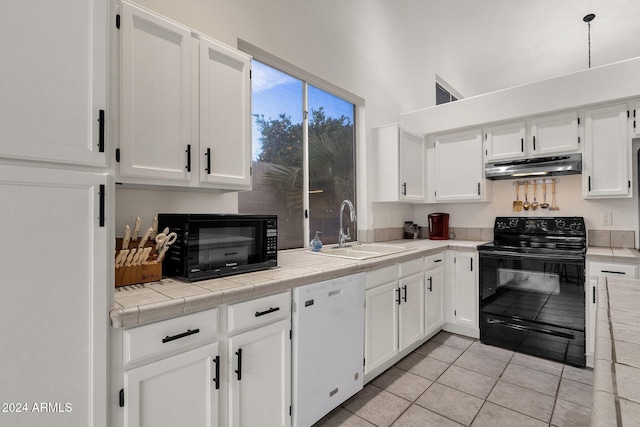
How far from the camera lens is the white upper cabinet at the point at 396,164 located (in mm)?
3391

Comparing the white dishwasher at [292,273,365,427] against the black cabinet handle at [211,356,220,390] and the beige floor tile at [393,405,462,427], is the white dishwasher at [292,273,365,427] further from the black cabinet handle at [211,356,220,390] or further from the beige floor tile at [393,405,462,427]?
the black cabinet handle at [211,356,220,390]

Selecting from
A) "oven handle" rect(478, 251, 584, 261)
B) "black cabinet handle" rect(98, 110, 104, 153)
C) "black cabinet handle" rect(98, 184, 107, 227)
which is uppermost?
"black cabinet handle" rect(98, 110, 104, 153)

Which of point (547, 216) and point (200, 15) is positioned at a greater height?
point (200, 15)

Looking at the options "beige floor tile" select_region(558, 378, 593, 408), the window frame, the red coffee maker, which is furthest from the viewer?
the red coffee maker

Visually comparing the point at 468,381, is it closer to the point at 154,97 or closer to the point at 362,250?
the point at 362,250

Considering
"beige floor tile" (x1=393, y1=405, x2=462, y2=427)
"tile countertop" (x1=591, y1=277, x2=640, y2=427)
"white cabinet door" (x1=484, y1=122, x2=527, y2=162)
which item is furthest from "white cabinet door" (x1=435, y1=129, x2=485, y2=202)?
"tile countertop" (x1=591, y1=277, x2=640, y2=427)

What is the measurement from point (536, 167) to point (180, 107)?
3160mm

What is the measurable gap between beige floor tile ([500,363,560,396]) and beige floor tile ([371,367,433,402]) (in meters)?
0.66

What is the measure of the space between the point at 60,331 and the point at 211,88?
4.30 ft

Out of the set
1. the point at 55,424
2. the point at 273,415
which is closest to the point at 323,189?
the point at 273,415

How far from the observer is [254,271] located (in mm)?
1766

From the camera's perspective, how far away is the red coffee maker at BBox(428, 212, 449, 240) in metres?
3.79

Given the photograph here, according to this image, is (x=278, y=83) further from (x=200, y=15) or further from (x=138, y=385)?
(x=138, y=385)

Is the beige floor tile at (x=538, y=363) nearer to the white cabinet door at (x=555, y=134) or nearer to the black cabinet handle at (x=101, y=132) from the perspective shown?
the white cabinet door at (x=555, y=134)
